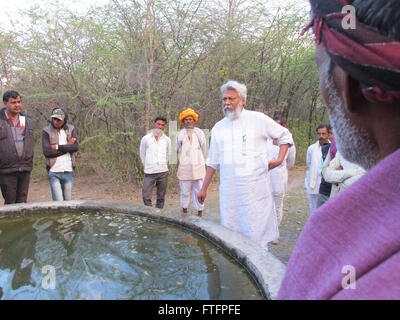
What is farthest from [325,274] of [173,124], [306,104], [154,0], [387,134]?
[306,104]

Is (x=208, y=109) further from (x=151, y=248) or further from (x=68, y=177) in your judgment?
(x=151, y=248)

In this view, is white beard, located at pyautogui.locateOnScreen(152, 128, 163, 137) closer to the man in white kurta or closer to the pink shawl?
the man in white kurta

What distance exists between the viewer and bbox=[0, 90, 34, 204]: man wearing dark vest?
3846 mm

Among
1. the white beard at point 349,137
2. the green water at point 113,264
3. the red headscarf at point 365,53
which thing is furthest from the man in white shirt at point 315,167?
the red headscarf at point 365,53

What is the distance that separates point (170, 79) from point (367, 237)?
6399mm

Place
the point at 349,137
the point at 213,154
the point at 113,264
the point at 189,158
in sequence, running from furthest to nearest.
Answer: the point at 189,158, the point at 213,154, the point at 113,264, the point at 349,137

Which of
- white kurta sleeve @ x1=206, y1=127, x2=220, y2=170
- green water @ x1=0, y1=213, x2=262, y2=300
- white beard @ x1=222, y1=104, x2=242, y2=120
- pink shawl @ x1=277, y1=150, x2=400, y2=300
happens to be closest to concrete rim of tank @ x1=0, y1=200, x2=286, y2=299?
green water @ x1=0, y1=213, x2=262, y2=300

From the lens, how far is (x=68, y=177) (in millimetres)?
4328

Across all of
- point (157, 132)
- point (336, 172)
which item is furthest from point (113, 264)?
point (157, 132)

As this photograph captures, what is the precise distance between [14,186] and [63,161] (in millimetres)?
693

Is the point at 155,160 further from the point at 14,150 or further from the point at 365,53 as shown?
the point at 365,53

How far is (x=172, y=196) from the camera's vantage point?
260 inches
